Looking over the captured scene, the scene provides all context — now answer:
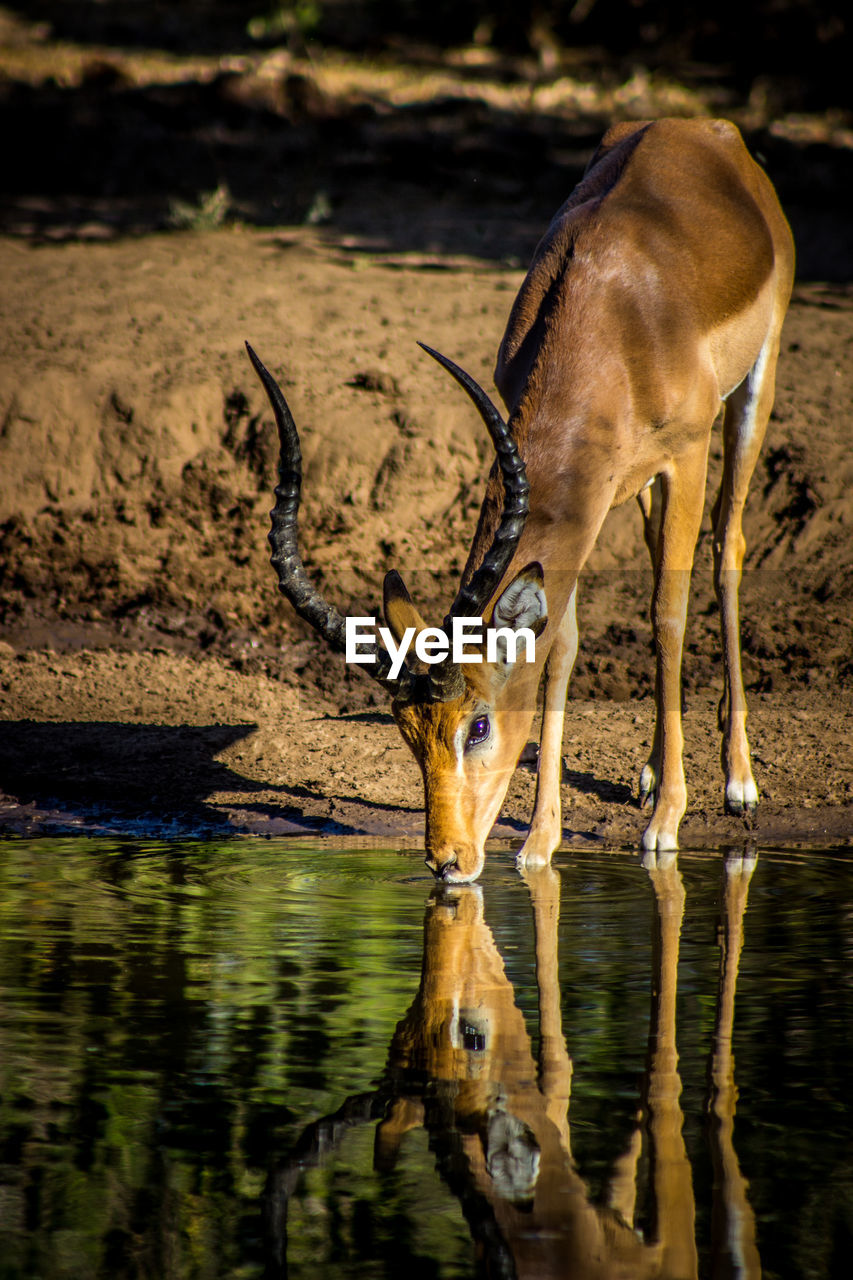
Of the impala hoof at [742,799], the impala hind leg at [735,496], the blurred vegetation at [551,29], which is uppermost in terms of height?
the blurred vegetation at [551,29]

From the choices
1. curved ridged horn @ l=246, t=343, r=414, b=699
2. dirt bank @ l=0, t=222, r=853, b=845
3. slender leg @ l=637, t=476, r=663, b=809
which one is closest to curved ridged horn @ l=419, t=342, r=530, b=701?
curved ridged horn @ l=246, t=343, r=414, b=699

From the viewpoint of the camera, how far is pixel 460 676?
630 cm

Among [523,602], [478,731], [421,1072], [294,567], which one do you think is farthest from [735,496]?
[421,1072]

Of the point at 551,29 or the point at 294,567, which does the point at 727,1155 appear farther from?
the point at 551,29

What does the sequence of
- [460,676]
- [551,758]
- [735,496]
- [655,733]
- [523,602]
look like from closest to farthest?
[460,676], [523,602], [551,758], [655,733], [735,496]

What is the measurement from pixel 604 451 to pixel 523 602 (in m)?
0.98

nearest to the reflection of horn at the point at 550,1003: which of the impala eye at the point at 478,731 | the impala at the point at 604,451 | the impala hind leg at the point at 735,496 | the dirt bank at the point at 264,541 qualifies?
the impala at the point at 604,451

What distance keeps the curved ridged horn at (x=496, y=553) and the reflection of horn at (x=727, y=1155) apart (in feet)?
4.73

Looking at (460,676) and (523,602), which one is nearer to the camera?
(460,676)

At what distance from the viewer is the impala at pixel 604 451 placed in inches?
249

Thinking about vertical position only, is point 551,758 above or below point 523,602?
below

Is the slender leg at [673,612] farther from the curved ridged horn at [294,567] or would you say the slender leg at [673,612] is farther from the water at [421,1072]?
the curved ridged horn at [294,567]

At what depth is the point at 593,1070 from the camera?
438 cm

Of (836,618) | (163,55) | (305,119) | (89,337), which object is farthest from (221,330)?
(163,55)
